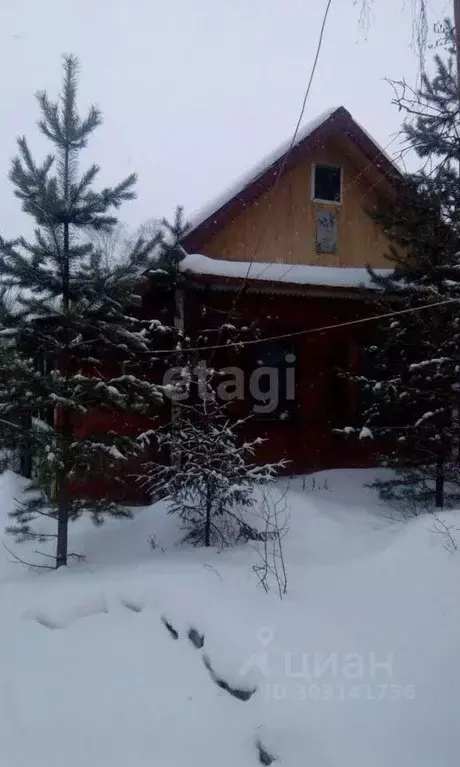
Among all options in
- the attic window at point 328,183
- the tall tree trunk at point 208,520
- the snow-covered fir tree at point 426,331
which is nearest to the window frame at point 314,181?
the attic window at point 328,183

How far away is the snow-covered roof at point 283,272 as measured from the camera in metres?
8.09

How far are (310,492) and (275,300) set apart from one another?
307 cm

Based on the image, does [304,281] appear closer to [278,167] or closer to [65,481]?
[278,167]

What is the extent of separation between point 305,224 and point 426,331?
3.60m

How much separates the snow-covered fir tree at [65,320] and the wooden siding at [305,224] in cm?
325

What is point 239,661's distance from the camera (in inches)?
150

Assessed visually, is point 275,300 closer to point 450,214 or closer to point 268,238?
point 268,238

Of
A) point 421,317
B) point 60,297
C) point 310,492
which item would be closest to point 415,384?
point 421,317

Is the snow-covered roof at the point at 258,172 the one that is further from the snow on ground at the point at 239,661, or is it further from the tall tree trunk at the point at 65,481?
the snow on ground at the point at 239,661

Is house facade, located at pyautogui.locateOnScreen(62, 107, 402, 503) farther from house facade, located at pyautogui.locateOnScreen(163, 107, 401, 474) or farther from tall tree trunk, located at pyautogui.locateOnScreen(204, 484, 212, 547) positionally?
tall tree trunk, located at pyautogui.locateOnScreen(204, 484, 212, 547)

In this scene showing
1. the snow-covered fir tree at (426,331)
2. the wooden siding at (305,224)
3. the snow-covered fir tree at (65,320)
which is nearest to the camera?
the snow-covered fir tree at (65,320)

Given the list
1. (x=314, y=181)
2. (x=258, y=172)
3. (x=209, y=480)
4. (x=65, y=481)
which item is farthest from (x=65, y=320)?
(x=314, y=181)

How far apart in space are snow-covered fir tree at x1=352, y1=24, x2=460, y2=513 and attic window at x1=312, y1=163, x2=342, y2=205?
2.48m

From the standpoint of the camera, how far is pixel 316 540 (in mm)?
6281
